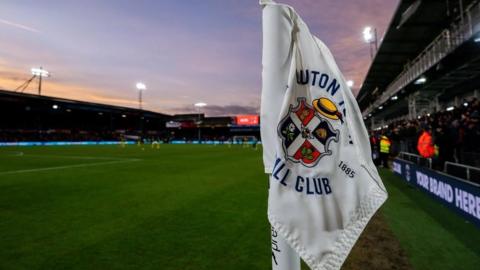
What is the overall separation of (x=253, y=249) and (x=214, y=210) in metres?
2.16

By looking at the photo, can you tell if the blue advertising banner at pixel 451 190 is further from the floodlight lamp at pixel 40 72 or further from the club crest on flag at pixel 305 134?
the floodlight lamp at pixel 40 72

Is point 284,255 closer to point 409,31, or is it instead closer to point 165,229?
point 165,229

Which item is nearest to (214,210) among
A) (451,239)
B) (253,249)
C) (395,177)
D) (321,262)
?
(253,249)

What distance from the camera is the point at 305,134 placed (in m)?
1.10

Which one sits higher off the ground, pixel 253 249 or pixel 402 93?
pixel 402 93

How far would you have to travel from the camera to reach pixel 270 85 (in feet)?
3.66

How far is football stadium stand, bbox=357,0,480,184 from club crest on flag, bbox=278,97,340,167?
213 inches

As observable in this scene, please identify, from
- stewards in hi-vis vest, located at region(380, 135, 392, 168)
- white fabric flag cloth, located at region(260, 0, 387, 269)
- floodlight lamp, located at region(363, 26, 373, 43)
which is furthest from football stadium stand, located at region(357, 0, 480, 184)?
white fabric flag cloth, located at region(260, 0, 387, 269)

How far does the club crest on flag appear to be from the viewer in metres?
1.08

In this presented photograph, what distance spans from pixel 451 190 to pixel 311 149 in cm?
611

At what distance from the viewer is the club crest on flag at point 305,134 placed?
1.08 m

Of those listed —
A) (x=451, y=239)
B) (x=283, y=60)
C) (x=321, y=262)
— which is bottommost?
(x=451, y=239)

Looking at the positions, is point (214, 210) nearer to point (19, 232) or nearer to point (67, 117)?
point (19, 232)

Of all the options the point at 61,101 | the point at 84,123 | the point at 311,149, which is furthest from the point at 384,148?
the point at 84,123
